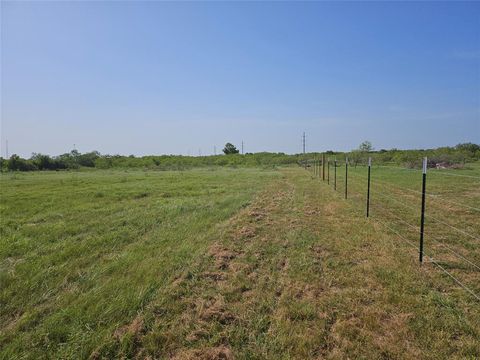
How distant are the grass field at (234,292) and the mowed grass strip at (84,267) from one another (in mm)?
22

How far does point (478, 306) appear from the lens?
323 centimetres

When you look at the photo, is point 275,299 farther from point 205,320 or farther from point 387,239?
point 387,239

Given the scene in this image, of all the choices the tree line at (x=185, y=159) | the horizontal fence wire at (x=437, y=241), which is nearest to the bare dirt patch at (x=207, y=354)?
the horizontal fence wire at (x=437, y=241)

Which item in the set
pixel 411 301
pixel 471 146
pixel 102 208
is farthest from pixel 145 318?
pixel 471 146

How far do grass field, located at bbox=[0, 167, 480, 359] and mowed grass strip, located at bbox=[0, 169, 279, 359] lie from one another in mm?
22

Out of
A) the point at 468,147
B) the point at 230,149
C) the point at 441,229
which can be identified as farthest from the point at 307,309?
the point at 230,149

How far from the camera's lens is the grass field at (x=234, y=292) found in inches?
104

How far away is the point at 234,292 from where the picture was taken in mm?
3646

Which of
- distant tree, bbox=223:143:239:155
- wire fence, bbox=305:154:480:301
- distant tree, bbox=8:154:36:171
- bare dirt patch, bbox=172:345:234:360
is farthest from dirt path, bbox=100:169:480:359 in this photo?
distant tree, bbox=223:143:239:155

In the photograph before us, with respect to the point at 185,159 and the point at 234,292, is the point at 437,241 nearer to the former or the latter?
the point at 234,292

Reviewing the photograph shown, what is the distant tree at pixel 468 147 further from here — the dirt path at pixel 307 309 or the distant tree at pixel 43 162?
the distant tree at pixel 43 162

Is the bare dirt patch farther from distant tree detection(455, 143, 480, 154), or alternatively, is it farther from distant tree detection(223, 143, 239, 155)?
distant tree detection(223, 143, 239, 155)

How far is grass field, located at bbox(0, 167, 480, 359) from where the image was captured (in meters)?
2.64

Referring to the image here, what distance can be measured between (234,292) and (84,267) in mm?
2688
